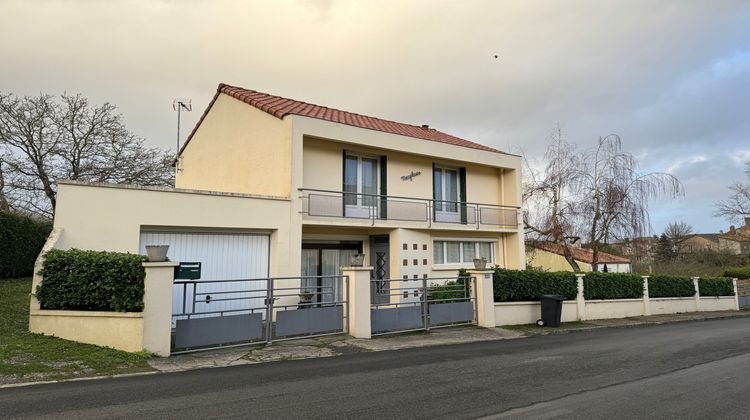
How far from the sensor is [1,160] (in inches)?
915

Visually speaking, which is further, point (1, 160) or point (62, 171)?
point (62, 171)

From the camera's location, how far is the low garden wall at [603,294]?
48.4 ft

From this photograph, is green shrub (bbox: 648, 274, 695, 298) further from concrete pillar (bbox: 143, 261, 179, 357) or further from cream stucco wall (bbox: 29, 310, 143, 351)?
cream stucco wall (bbox: 29, 310, 143, 351)

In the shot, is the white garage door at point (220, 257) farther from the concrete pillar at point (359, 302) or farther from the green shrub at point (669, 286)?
the green shrub at point (669, 286)

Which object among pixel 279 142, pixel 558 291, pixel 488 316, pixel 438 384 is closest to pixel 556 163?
pixel 558 291

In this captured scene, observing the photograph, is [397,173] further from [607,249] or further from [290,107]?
[607,249]

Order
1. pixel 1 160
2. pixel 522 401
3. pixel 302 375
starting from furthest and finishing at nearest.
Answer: pixel 1 160 → pixel 302 375 → pixel 522 401

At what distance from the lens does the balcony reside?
15.2 m

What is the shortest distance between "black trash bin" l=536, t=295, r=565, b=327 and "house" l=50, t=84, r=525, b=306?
13.4ft

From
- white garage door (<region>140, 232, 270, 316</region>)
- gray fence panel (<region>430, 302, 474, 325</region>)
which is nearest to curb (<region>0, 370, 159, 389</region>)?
white garage door (<region>140, 232, 270, 316</region>)

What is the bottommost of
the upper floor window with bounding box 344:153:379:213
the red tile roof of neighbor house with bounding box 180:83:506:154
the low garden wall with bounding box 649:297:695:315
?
the low garden wall with bounding box 649:297:695:315

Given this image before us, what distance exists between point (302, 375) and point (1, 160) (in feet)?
77.2

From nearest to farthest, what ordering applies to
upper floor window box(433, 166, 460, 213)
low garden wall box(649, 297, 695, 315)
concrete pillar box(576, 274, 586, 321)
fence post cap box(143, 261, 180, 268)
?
fence post cap box(143, 261, 180, 268) < concrete pillar box(576, 274, 586, 321) < upper floor window box(433, 166, 460, 213) < low garden wall box(649, 297, 695, 315)

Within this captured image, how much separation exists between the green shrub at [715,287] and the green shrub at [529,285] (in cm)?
1221
